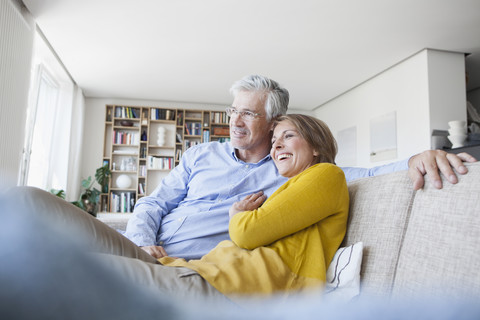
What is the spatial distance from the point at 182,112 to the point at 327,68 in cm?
350

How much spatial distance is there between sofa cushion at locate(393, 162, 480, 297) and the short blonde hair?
16.8 inches

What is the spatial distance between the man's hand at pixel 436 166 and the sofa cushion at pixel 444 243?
18mm

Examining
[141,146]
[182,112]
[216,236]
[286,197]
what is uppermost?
[182,112]

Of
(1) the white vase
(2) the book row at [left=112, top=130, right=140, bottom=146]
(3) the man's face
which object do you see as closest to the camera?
(3) the man's face

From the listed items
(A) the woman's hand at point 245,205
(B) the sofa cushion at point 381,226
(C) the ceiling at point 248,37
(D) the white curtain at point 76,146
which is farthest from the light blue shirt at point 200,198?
(D) the white curtain at point 76,146

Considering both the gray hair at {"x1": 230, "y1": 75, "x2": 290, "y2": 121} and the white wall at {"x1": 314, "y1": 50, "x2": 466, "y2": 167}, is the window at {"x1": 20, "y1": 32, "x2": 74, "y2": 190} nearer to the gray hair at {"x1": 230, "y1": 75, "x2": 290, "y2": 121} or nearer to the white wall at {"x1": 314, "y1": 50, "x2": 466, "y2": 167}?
the gray hair at {"x1": 230, "y1": 75, "x2": 290, "y2": 121}

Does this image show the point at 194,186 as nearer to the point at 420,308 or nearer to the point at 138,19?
the point at 420,308

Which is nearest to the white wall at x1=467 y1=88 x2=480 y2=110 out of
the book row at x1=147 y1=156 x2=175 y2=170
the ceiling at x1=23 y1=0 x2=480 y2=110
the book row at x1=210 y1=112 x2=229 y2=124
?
the ceiling at x1=23 y1=0 x2=480 y2=110

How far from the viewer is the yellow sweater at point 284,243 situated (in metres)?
0.95

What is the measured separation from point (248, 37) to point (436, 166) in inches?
165

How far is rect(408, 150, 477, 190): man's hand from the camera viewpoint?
3.13 ft

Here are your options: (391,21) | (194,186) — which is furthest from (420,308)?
(391,21)

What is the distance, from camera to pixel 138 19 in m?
4.43

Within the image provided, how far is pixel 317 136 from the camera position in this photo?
1.40 metres
